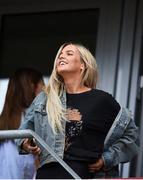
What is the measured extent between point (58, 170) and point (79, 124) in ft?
0.97

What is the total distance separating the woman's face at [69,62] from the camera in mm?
4691

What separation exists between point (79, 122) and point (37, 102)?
34 cm

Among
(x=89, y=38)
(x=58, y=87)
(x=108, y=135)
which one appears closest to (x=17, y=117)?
(x=58, y=87)

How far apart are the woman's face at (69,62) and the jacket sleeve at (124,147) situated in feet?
1.58

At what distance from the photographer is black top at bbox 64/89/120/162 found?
4.42 meters

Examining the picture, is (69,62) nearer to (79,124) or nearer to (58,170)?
(79,124)

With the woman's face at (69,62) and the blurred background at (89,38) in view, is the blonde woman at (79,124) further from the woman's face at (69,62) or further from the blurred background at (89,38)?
the blurred background at (89,38)

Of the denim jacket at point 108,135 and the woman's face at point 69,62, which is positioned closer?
the denim jacket at point 108,135

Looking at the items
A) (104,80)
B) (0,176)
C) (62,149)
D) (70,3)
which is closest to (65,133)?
(62,149)

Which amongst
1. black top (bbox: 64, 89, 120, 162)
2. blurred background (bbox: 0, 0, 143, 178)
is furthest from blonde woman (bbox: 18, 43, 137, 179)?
blurred background (bbox: 0, 0, 143, 178)

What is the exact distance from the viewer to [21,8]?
6.96 m

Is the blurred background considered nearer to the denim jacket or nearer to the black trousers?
the denim jacket

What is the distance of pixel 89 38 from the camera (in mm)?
6668

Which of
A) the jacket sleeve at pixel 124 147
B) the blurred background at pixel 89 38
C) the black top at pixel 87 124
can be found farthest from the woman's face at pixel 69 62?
the blurred background at pixel 89 38
